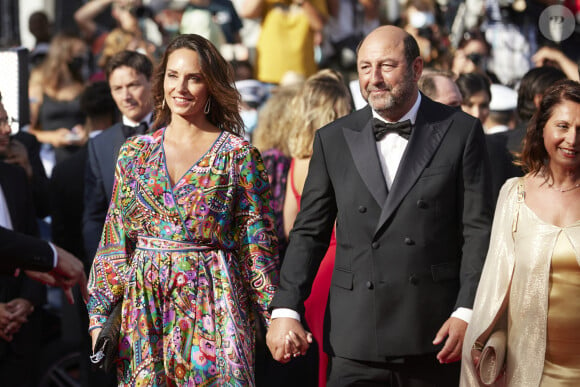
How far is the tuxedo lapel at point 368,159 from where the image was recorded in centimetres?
466

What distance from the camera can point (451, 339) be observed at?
445 centimetres

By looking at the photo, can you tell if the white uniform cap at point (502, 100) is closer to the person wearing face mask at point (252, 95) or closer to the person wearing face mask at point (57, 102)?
the person wearing face mask at point (252, 95)

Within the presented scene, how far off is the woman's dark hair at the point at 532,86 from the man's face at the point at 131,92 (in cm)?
254

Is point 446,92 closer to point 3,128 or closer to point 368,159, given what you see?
point 368,159

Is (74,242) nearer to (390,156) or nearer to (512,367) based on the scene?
(390,156)

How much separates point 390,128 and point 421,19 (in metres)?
5.99

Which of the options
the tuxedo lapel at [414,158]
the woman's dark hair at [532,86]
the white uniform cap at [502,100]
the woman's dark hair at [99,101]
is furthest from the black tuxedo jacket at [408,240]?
the white uniform cap at [502,100]

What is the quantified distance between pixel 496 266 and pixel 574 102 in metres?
0.85

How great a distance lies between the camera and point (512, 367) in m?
4.62

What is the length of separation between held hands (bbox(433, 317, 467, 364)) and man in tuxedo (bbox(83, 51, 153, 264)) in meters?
2.66

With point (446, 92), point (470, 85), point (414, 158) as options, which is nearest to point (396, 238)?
point (414, 158)

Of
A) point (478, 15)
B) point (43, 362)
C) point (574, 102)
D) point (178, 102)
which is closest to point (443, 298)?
point (574, 102)

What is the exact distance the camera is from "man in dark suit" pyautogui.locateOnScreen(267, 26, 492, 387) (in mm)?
4586

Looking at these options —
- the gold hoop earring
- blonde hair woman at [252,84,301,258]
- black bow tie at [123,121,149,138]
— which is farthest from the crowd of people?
blonde hair woman at [252,84,301,258]
